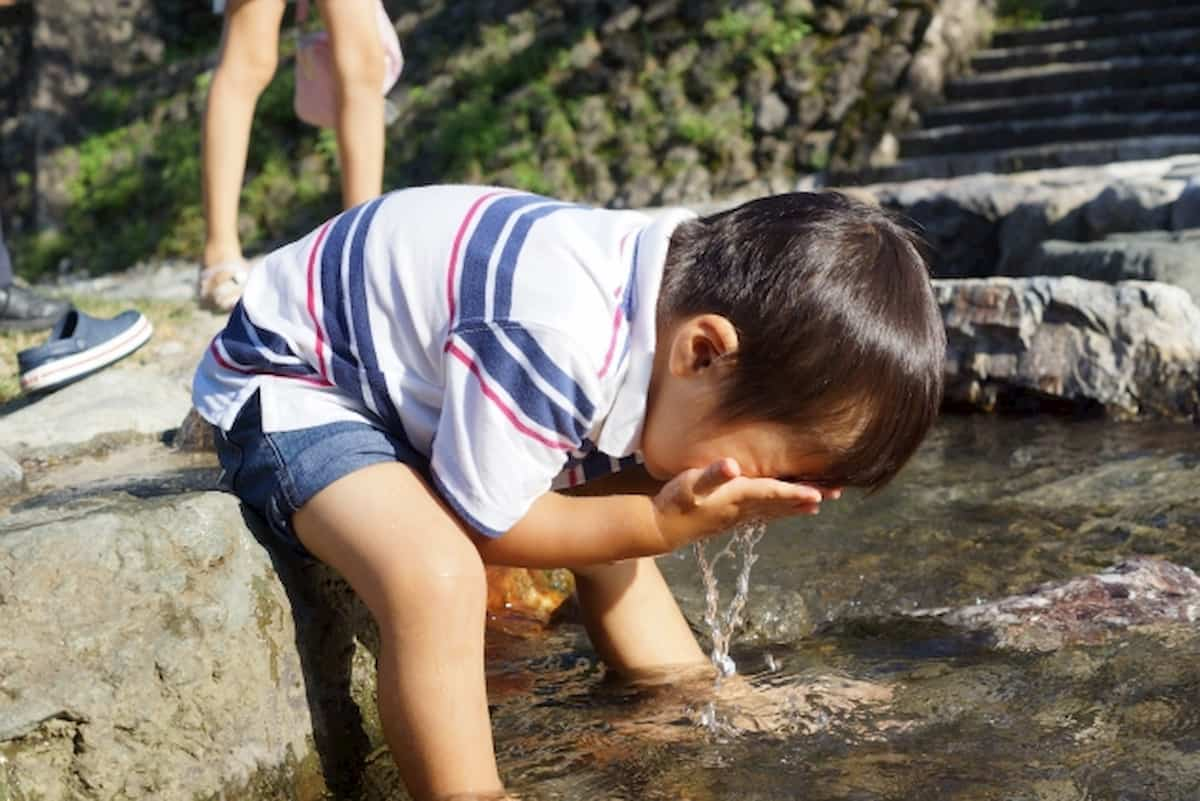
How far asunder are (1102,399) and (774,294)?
268 cm

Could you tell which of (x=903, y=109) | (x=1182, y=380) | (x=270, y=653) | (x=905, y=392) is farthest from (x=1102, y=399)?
(x=903, y=109)

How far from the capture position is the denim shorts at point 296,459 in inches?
81.9

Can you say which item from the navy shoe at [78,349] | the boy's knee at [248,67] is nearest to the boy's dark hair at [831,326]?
the navy shoe at [78,349]

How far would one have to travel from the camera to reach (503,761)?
224 centimetres

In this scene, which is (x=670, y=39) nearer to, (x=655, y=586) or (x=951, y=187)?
(x=951, y=187)

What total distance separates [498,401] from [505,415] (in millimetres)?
20

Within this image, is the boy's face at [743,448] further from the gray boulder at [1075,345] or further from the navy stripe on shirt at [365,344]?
the gray boulder at [1075,345]

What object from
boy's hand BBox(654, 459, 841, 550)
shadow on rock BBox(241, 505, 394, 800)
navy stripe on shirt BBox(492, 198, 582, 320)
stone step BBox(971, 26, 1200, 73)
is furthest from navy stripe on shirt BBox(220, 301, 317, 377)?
stone step BBox(971, 26, 1200, 73)

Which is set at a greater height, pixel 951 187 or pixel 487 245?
pixel 487 245

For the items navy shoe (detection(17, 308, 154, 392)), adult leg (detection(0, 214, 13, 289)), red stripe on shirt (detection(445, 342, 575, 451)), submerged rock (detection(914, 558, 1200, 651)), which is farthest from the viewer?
adult leg (detection(0, 214, 13, 289))

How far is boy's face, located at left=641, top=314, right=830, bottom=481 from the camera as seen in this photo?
6.70 ft

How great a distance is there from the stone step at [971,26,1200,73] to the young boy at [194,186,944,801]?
7.57m

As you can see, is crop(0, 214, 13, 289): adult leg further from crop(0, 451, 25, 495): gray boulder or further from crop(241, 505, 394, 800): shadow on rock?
crop(241, 505, 394, 800): shadow on rock

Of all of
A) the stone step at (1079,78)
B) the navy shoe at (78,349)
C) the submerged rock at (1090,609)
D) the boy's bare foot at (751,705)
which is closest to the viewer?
the boy's bare foot at (751,705)
